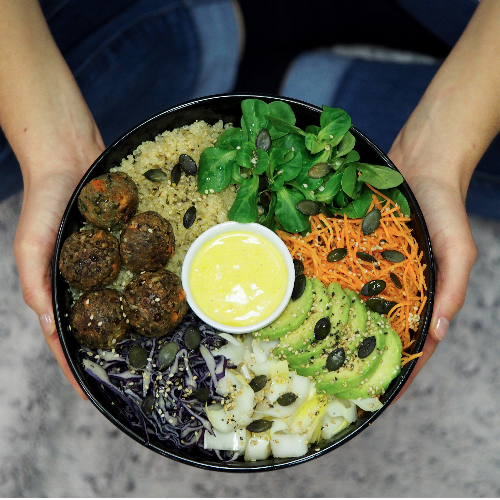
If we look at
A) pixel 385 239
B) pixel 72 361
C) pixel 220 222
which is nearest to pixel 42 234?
pixel 72 361

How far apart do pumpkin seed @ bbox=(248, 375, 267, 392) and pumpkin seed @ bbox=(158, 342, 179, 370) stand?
1.30 ft

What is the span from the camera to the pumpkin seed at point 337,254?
2488 mm

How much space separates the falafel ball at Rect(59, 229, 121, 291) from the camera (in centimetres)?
234

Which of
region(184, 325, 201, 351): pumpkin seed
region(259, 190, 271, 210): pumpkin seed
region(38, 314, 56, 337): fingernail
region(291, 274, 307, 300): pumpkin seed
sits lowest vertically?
region(38, 314, 56, 337): fingernail

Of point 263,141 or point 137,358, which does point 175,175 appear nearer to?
point 263,141

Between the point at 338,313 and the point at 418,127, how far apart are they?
4.17 feet

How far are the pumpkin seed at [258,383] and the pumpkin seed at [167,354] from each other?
396 mm

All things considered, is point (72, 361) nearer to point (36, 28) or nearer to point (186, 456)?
point (186, 456)

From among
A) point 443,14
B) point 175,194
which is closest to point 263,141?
point 175,194

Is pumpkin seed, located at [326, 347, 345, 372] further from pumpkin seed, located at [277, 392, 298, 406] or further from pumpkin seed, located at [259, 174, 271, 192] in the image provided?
pumpkin seed, located at [259, 174, 271, 192]

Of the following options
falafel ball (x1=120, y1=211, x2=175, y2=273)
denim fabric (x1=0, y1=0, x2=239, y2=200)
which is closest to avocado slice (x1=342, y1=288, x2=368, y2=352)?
falafel ball (x1=120, y1=211, x2=175, y2=273)

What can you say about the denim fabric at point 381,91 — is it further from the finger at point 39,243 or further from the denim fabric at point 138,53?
the finger at point 39,243

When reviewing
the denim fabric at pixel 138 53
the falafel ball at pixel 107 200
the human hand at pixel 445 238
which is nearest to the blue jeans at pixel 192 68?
the denim fabric at pixel 138 53

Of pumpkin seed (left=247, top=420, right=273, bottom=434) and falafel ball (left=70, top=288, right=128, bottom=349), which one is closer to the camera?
falafel ball (left=70, top=288, right=128, bottom=349)
